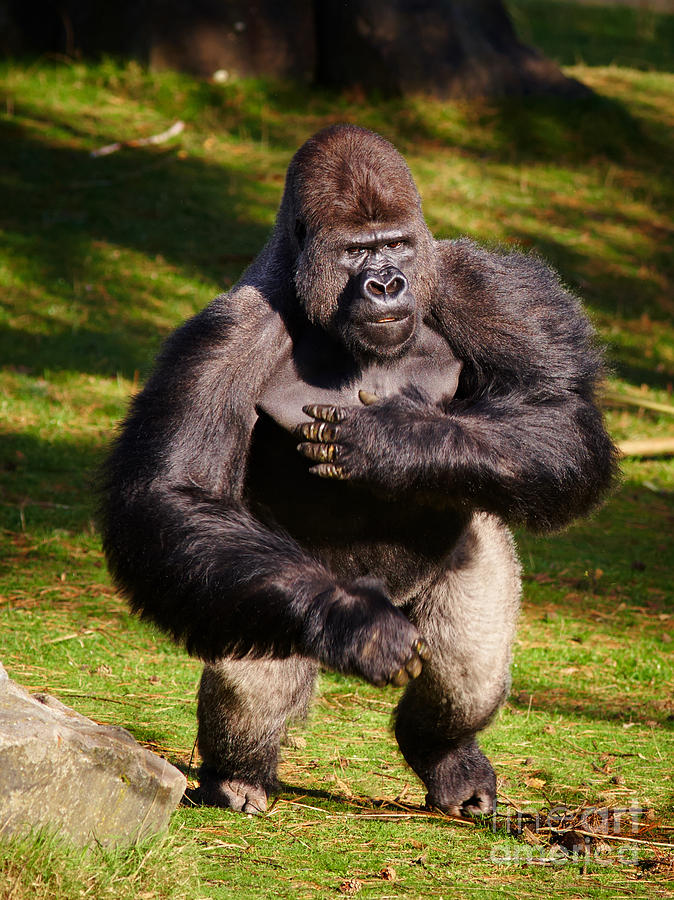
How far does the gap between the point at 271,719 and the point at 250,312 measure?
138 cm

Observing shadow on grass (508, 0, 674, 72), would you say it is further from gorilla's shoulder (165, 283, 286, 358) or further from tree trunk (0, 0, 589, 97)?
gorilla's shoulder (165, 283, 286, 358)

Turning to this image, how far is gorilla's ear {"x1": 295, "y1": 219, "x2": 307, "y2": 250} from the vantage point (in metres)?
3.89

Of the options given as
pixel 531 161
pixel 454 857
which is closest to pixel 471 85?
pixel 531 161

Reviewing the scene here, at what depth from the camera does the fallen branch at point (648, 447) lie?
8.73 m

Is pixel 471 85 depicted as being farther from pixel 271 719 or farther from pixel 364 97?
pixel 271 719

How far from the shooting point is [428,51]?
13.6 meters

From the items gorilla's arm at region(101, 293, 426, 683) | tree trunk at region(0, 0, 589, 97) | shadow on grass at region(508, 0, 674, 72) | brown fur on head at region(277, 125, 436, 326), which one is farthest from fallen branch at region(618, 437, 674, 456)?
shadow on grass at region(508, 0, 674, 72)

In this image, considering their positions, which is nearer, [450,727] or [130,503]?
[130,503]

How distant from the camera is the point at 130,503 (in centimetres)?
362

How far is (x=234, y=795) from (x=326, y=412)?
1361 mm

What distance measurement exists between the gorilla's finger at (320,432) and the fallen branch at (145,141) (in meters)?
9.92

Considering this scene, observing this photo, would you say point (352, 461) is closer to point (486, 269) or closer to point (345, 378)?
point (345, 378)

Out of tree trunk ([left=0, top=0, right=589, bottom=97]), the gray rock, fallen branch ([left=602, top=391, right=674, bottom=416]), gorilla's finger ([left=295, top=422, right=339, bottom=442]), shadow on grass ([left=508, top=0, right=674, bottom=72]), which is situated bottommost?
fallen branch ([left=602, top=391, right=674, bottom=416])

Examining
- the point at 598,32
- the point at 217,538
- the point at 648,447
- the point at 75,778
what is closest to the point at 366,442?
the point at 217,538
